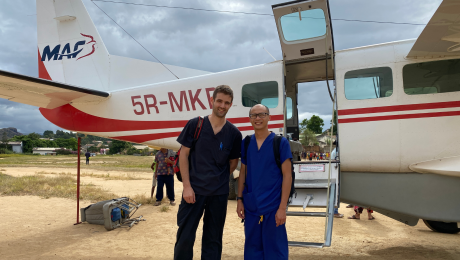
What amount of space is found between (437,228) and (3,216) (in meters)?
10.3

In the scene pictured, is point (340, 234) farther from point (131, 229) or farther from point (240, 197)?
point (131, 229)

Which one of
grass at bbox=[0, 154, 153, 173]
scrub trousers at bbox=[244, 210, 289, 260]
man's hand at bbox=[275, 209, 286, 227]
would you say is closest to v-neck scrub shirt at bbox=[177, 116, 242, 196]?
scrub trousers at bbox=[244, 210, 289, 260]

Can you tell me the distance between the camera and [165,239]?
18.7ft

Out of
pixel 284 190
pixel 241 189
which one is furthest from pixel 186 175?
pixel 284 190

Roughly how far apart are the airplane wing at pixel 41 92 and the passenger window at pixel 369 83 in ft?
16.3

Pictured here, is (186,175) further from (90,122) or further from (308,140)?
(308,140)

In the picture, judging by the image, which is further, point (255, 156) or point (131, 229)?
point (131, 229)

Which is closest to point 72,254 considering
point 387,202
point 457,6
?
point 387,202

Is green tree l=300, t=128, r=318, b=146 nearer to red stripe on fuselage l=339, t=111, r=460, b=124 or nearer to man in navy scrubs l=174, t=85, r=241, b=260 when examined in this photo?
red stripe on fuselage l=339, t=111, r=460, b=124

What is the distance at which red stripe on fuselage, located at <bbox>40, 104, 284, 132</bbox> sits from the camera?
5867 millimetres

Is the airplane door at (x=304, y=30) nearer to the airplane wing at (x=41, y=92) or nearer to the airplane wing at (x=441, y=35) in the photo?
the airplane wing at (x=441, y=35)

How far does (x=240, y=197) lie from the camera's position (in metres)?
2.99

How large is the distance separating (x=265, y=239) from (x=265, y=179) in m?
0.58

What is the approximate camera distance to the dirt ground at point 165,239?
4836 millimetres
